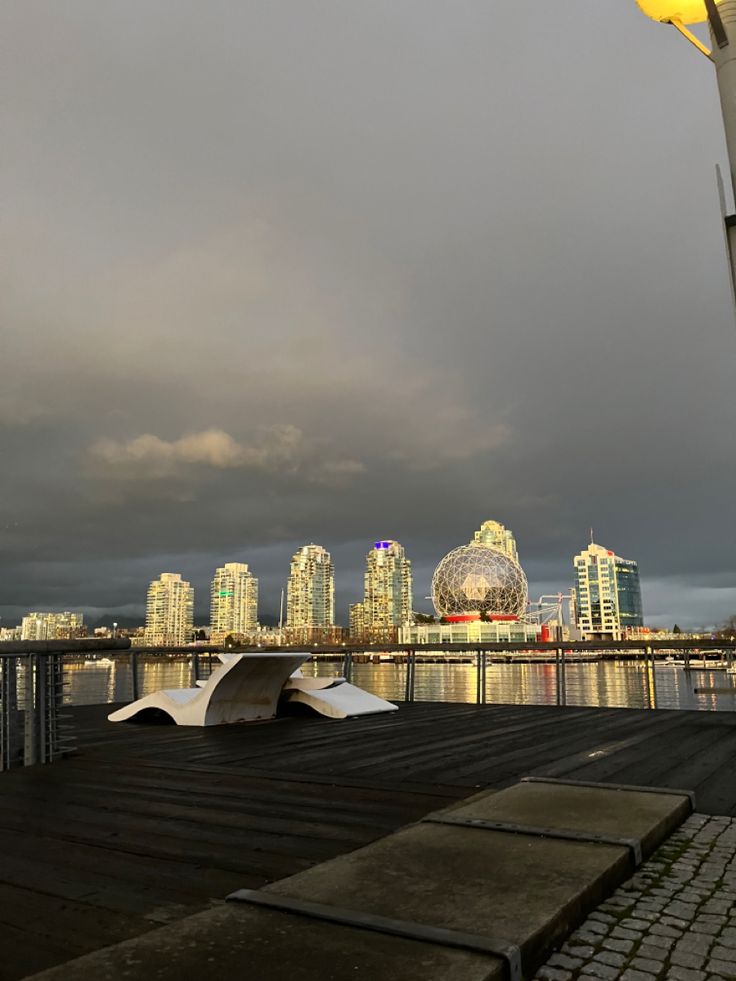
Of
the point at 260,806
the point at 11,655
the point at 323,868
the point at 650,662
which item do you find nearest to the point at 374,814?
the point at 260,806

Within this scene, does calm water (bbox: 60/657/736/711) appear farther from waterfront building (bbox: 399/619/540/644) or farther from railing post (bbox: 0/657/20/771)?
waterfront building (bbox: 399/619/540/644)

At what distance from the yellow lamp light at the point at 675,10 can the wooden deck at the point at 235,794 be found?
554 centimetres

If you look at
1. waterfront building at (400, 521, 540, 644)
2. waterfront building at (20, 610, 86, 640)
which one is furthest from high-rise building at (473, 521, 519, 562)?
waterfront building at (20, 610, 86, 640)

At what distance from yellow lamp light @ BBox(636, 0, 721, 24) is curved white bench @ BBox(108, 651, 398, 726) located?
25.6 feet

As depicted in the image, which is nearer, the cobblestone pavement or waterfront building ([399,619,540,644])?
the cobblestone pavement

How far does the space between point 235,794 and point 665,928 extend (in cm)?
315

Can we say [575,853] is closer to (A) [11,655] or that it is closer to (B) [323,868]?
(B) [323,868]

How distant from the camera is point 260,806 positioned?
4477 mm

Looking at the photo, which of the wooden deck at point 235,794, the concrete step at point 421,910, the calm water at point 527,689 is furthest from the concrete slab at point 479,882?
the calm water at point 527,689

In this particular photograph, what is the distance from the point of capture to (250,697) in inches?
382

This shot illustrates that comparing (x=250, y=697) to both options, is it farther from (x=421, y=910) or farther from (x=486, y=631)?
(x=486, y=631)

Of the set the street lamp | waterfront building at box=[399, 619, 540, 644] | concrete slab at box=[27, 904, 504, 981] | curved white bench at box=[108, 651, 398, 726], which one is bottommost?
waterfront building at box=[399, 619, 540, 644]

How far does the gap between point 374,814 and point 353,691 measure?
687cm

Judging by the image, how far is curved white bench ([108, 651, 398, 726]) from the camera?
9086 mm
